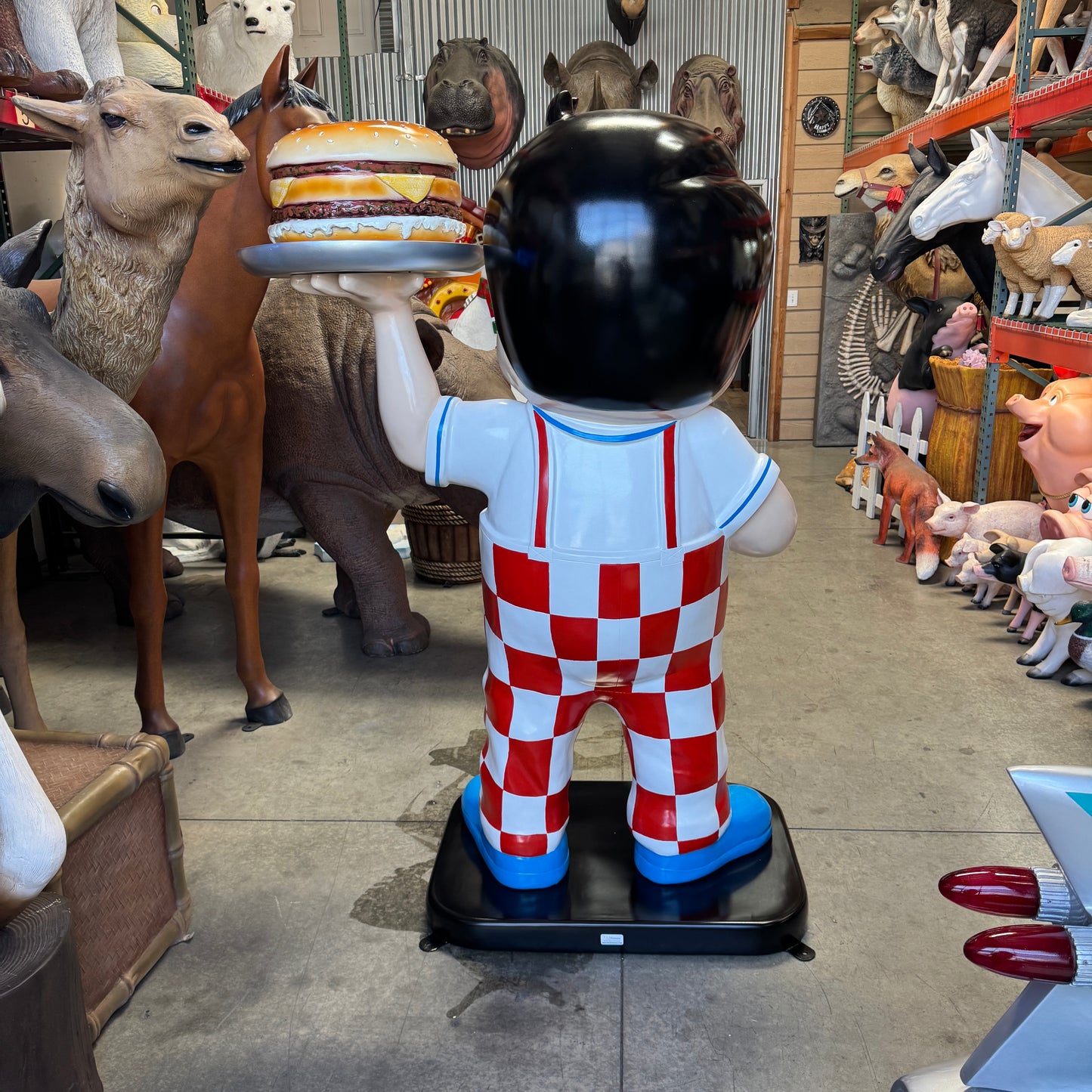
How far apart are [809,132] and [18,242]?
235 inches

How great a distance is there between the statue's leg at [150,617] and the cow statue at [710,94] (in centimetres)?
466

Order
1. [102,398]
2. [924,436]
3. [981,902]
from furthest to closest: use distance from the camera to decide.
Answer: [924,436] → [102,398] → [981,902]

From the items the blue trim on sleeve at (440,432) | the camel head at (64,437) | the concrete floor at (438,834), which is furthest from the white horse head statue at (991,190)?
the camel head at (64,437)

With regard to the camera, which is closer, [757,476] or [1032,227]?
[757,476]

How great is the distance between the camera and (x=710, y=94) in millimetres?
5879

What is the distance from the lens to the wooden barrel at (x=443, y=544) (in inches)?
145

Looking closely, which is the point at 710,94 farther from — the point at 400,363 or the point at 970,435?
the point at 400,363

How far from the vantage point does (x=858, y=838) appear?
2.03 meters

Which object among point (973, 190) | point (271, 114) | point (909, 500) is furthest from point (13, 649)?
point (973, 190)

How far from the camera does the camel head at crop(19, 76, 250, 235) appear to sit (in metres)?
1.54

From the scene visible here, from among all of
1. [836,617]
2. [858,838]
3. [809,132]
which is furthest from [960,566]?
[809,132]

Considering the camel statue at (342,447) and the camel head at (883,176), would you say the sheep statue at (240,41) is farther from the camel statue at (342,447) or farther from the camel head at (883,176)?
the camel head at (883,176)

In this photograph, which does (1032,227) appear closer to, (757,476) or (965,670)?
(965,670)

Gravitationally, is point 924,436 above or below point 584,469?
below
